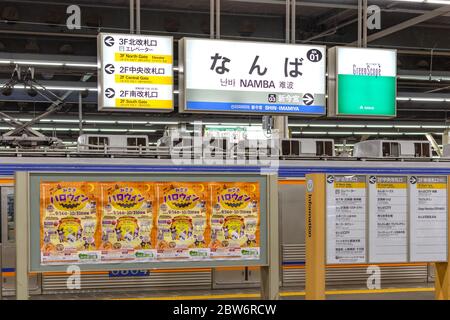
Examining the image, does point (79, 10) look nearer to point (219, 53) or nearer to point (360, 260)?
point (219, 53)

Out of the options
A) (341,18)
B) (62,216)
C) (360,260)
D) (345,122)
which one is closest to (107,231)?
(62,216)

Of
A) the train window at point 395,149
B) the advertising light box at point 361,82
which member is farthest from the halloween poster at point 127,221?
the train window at point 395,149

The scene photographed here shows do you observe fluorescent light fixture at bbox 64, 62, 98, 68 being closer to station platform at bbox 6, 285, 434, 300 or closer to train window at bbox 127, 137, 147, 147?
train window at bbox 127, 137, 147, 147

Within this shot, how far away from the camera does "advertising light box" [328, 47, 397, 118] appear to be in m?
8.60

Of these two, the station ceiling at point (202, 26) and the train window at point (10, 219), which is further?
the station ceiling at point (202, 26)

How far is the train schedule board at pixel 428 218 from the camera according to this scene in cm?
593

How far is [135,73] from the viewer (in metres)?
7.80

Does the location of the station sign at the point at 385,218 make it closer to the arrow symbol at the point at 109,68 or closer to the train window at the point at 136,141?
the arrow symbol at the point at 109,68

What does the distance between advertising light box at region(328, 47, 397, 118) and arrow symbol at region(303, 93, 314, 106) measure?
45cm

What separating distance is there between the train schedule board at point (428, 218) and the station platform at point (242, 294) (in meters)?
2.47

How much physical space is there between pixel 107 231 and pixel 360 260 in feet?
7.82

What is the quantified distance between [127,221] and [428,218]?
2905 mm

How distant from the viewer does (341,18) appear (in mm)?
12914

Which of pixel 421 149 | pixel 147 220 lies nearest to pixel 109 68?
pixel 147 220
